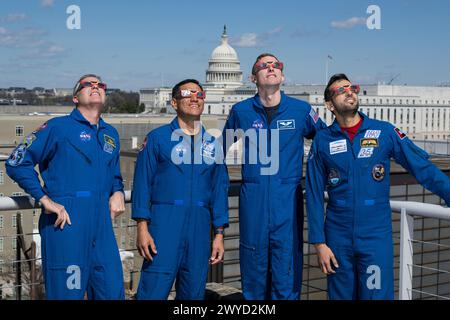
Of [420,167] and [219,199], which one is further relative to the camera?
[219,199]

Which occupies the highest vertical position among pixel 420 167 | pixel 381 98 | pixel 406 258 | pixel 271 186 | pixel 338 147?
pixel 381 98

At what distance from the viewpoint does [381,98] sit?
10938 centimetres

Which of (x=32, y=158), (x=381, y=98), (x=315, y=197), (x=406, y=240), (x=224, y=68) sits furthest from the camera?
(x=224, y=68)

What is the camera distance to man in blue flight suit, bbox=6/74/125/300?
12.7 feet

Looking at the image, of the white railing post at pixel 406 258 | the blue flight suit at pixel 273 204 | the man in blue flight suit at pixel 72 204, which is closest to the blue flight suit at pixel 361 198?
the blue flight suit at pixel 273 204

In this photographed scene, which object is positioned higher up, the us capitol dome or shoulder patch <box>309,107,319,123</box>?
the us capitol dome

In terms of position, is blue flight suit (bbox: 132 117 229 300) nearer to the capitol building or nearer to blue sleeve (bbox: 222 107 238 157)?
blue sleeve (bbox: 222 107 238 157)

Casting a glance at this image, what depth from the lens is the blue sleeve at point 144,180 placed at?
414 cm

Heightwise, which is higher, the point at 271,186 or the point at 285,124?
the point at 285,124

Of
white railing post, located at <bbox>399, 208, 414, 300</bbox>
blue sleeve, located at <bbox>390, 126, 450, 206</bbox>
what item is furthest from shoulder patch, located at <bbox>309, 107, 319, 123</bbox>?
white railing post, located at <bbox>399, 208, 414, 300</bbox>

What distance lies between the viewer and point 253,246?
14.1 ft

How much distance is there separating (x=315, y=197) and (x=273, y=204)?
0.25 meters

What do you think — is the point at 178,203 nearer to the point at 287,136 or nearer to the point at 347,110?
the point at 287,136

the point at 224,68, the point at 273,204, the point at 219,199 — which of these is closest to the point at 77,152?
the point at 219,199
